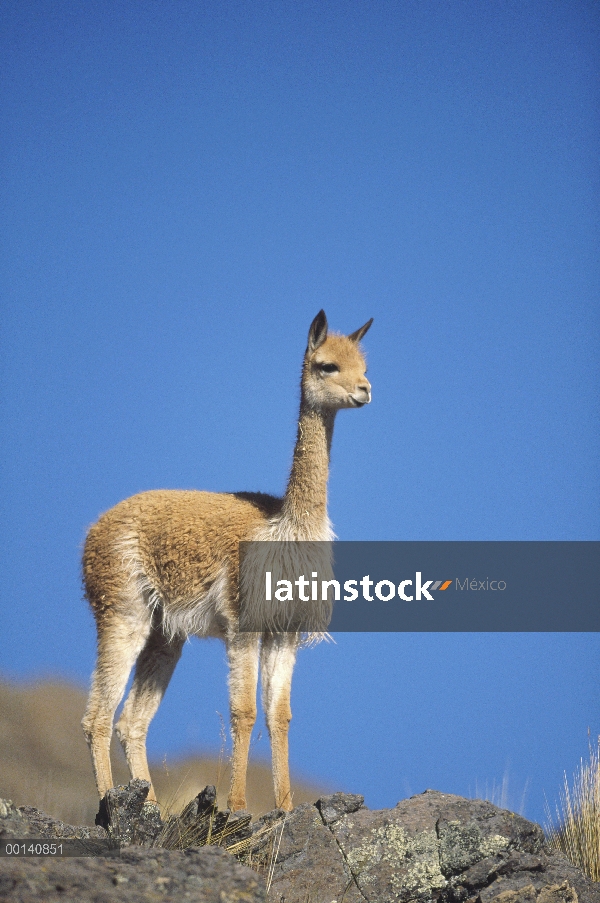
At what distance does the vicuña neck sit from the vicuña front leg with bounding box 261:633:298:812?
1060 millimetres

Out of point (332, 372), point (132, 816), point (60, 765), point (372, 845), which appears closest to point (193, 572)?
point (332, 372)

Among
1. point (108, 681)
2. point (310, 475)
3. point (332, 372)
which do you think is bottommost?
point (108, 681)

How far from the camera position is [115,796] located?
630cm

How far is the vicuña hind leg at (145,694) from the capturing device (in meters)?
9.23

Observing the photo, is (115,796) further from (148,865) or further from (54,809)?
(54,809)

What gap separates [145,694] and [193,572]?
1541mm

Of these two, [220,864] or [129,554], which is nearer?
[220,864]

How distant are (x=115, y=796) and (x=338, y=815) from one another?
1540mm

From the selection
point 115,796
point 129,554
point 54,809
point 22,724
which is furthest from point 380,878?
point 22,724

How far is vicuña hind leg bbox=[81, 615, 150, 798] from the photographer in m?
9.04

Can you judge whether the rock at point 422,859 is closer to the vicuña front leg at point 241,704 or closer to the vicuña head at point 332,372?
the vicuña front leg at point 241,704

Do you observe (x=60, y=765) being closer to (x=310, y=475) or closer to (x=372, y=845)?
(x=310, y=475)

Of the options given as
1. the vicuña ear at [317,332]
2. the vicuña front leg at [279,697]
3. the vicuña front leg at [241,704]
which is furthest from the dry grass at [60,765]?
the vicuña ear at [317,332]

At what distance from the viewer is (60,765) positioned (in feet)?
51.7
